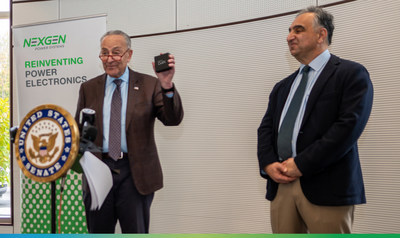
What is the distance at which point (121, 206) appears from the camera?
5.94 feet

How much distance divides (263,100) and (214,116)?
1.38 feet

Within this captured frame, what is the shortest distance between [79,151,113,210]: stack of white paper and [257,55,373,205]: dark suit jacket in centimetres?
83

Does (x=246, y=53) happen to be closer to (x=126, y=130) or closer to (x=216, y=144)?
(x=216, y=144)

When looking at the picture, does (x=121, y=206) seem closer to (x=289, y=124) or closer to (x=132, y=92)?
(x=132, y=92)

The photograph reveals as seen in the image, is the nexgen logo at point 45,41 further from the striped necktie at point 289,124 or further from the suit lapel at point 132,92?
the striped necktie at point 289,124

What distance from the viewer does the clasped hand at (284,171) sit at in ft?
5.49

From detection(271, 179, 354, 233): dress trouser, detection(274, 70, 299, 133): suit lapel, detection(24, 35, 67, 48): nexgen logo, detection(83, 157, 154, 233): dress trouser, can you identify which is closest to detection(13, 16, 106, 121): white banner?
detection(24, 35, 67, 48): nexgen logo

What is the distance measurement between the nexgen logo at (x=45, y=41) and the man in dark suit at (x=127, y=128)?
1.07 meters

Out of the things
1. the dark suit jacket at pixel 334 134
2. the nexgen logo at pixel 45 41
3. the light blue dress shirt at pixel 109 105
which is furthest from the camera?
the nexgen logo at pixel 45 41

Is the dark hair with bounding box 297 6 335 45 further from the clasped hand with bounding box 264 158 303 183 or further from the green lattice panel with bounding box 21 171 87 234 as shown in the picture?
the green lattice panel with bounding box 21 171 87 234

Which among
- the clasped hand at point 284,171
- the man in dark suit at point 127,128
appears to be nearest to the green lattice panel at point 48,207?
the man in dark suit at point 127,128

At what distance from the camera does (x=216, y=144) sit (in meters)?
2.99

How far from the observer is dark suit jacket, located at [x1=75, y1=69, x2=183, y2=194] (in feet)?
5.96

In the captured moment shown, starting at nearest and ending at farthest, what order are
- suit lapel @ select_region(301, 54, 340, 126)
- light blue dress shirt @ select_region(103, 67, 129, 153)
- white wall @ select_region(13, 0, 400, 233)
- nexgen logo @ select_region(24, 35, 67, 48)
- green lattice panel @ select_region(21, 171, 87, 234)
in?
1. suit lapel @ select_region(301, 54, 340, 126)
2. light blue dress shirt @ select_region(103, 67, 129, 153)
3. white wall @ select_region(13, 0, 400, 233)
4. green lattice panel @ select_region(21, 171, 87, 234)
5. nexgen logo @ select_region(24, 35, 67, 48)
